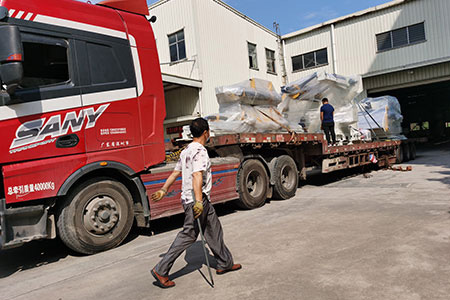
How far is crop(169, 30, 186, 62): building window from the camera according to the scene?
52.6 ft

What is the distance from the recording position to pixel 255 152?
749 cm

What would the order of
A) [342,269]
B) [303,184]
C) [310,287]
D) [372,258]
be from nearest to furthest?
[310,287] < [342,269] < [372,258] < [303,184]

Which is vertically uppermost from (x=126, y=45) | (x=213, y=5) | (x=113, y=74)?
(x=213, y=5)

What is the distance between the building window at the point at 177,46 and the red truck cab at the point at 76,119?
11.0 metres

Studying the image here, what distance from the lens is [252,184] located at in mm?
7227

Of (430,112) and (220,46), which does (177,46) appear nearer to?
(220,46)

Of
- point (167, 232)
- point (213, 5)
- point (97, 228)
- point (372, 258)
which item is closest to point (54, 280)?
point (97, 228)

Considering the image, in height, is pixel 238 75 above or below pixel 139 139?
above

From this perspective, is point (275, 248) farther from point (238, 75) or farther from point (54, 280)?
A: point (238, 75)

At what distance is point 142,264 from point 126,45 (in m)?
3.14

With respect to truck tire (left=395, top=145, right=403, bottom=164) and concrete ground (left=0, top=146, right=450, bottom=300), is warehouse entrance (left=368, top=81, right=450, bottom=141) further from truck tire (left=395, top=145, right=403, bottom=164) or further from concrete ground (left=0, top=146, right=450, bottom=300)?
concrete ground (left=0, top=146, right=450, bottom=300)

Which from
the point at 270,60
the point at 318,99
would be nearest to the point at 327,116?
the point at 318,99

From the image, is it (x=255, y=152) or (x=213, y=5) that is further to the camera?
(x=213, y=5)

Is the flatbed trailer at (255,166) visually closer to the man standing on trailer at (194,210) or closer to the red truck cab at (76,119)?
the red truck cab at (76,119)
